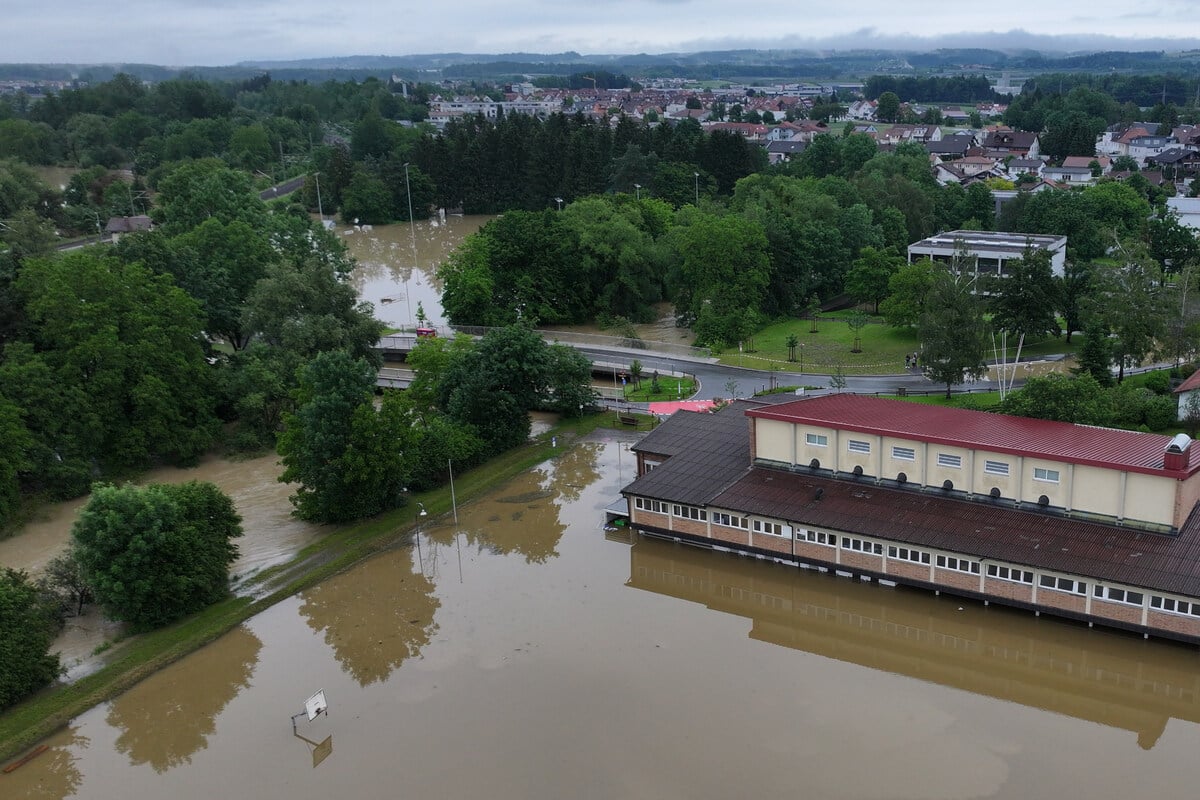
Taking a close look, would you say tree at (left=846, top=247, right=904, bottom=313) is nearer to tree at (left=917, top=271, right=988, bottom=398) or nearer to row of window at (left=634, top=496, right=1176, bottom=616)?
tree at (left=917, top=271, right=988, bottom=398)

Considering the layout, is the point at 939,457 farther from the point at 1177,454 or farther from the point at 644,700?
the point at 644,700

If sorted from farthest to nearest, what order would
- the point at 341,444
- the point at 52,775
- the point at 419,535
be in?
the point at 419,535 < the point at 341,444 < the point at 52,775

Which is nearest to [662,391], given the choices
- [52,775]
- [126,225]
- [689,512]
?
[689,512]

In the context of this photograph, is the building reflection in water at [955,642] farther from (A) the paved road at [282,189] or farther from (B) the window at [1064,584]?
(A) the paved road at [282,189]

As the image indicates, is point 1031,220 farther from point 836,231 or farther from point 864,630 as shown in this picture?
point 864,630

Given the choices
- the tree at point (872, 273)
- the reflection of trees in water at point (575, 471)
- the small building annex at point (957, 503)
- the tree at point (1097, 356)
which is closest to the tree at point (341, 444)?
the reflection of trees in water at point (575, 471)

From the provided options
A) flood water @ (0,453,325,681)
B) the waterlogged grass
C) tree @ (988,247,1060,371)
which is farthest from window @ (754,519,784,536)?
tree @ (988,247,1060,371)
